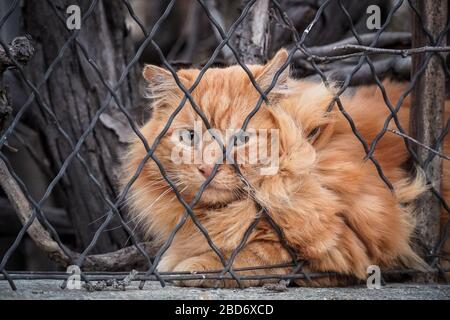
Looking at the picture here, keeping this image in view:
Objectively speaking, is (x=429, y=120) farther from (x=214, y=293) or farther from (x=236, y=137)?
(x=214, y=293)

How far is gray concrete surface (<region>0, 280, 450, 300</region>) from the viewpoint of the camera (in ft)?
8.05

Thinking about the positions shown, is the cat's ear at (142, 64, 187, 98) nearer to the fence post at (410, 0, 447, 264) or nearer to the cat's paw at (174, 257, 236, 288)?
the cat's paw at (174, 257, 236, 288)

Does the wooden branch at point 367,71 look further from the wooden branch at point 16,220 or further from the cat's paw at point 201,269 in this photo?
the wooden branch at point 16,220

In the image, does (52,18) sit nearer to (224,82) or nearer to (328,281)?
(224,82)

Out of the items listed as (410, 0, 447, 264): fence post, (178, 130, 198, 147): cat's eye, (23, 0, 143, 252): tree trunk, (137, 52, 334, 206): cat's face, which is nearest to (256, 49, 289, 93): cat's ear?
(137, 52, 334, 206): cat's face

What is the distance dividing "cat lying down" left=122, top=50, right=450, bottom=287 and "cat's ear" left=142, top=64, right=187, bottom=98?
0.04 metres

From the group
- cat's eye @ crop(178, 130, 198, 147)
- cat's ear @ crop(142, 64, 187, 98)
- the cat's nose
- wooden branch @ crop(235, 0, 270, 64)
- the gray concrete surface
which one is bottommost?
the gray concrete surface

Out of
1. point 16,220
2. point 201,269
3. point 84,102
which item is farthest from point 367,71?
point 16,220

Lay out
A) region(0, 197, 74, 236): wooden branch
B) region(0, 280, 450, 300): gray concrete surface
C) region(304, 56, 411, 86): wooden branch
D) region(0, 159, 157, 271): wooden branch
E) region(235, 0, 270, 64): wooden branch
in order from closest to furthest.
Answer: region(0, 280, 450, 300): gray concrete surface, region(0, 159, 157, 271): wooden branch, region(235, 0, 270, 64): wooden branch, region(304, 56, 411, 86): wooden branch, region(0, 197, 74, 236): wooden branch

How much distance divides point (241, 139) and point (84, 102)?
5.84 feet

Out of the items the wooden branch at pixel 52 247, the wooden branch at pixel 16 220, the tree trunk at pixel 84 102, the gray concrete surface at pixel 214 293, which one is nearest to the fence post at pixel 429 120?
the gray concrete surface at pixel 214 293

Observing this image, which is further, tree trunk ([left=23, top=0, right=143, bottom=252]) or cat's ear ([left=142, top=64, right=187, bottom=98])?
tree trunk ([left=23, top=0, right=143, bottom=252])

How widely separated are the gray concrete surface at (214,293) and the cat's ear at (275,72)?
96 cm
